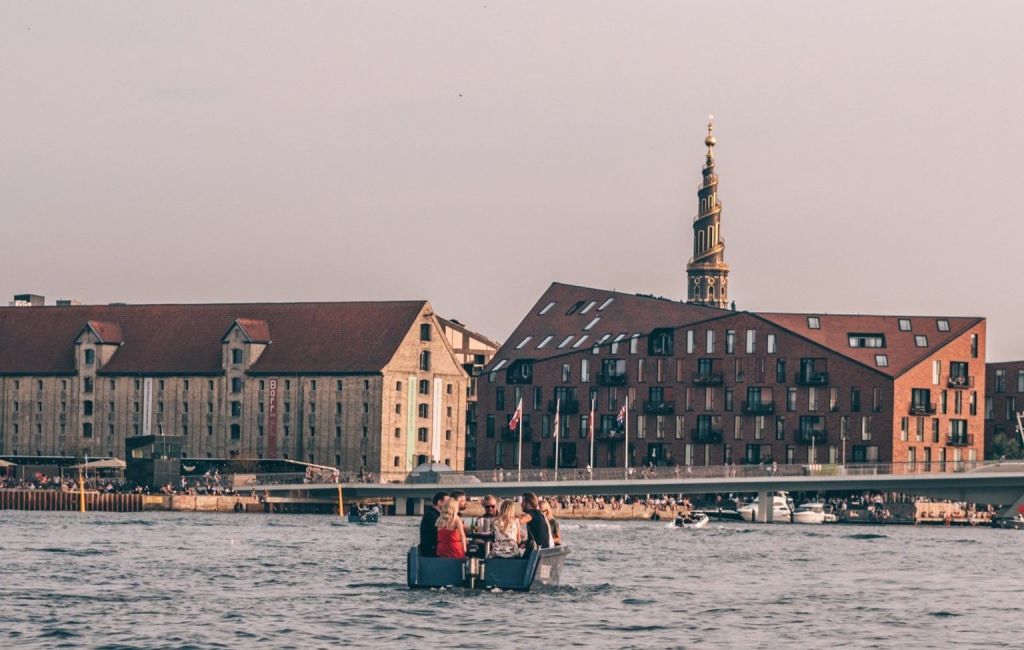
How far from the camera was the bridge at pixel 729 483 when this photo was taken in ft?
454

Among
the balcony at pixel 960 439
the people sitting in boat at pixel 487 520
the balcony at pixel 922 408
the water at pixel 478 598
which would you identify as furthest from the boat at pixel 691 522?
the people sitting in boat at pixel 487 520

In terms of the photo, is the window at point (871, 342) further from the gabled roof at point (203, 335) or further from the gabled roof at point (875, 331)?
the gabled roof at point (203, 335)

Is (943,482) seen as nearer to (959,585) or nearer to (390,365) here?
(390,365)

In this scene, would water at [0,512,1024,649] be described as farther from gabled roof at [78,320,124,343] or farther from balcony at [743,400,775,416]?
gabled roof at [78,320,124,343]

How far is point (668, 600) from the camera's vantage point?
57312mm

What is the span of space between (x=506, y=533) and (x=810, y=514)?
336 feet

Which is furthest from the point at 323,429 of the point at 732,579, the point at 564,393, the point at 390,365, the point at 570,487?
the point at 732,579

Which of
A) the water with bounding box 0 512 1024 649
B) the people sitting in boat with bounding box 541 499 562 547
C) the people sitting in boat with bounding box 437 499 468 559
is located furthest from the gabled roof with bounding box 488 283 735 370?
the people sitting in boat with bounding box 437 499 468 559

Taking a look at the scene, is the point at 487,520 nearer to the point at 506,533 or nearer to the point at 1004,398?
the point at 506,533

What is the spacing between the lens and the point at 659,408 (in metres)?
169

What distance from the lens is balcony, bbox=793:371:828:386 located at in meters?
162

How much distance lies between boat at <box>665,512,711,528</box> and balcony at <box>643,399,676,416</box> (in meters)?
22.6

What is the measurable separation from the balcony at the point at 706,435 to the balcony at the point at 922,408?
1551cm

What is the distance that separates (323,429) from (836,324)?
44031mm
